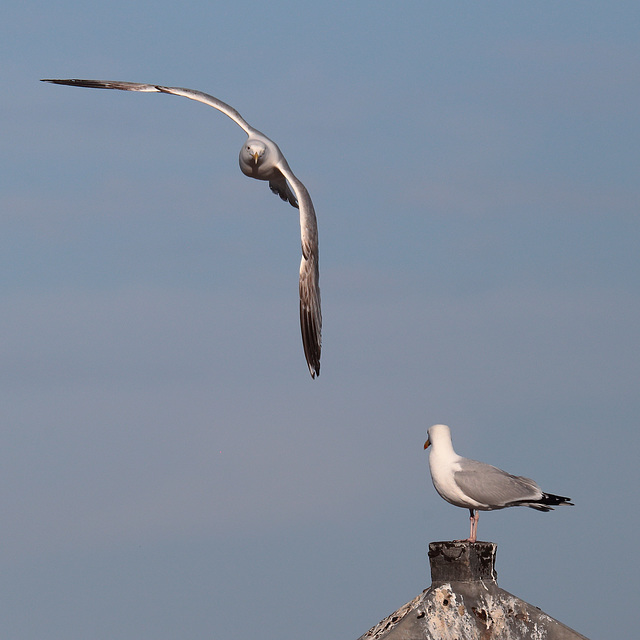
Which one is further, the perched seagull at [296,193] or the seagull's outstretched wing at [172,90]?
the seagull's outstretched wing at [172,90]

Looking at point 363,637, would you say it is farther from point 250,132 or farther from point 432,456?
point 250,132

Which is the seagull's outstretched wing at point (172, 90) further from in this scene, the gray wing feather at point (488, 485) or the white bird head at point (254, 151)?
the gray wing feather at point (488, 485)

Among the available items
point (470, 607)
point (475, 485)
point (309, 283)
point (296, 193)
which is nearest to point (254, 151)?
point (296, 193)

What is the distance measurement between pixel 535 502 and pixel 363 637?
4589 millimetres

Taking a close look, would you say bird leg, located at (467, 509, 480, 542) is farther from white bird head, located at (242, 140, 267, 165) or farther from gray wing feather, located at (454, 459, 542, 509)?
white bird head, located at (242, 140, 267, 165)

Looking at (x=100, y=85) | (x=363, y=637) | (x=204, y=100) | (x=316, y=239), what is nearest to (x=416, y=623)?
(x=363, y=637)

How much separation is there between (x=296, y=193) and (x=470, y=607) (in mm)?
7800

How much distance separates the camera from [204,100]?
22016 millimetres

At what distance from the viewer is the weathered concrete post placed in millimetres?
13055

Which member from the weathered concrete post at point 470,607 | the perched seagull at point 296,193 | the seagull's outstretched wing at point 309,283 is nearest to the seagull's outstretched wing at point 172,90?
the perched seagull at point 296,193

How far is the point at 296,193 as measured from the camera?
19.0m

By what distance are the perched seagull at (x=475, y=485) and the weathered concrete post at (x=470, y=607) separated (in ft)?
9.12

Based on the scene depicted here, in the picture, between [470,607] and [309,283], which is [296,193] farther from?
[470,607]

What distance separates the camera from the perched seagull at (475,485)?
16.6 meters
